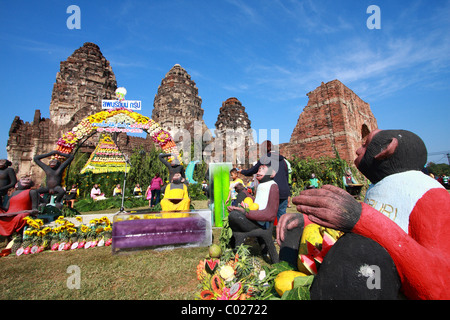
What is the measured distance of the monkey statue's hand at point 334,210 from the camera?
38.1 inches

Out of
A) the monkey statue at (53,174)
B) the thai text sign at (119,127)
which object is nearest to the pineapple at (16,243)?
the monkey statue at (53,174)

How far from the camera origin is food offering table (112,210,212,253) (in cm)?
382

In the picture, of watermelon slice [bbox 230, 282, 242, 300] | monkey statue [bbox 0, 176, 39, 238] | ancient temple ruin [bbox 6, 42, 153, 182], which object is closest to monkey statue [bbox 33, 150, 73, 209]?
monkey statue [bbox 0, 176, 39, 238]

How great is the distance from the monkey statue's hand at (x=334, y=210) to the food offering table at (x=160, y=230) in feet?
10.8

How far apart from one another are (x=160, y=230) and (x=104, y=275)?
1.16 meters

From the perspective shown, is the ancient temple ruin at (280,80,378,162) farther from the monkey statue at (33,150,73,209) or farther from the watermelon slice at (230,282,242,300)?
the monkey statue at (33,150,73,209)

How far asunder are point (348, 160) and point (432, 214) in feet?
41.4

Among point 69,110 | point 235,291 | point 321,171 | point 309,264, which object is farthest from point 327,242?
point 69,110

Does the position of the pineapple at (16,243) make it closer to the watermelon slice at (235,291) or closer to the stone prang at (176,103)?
the watermelon slice at (235,291)

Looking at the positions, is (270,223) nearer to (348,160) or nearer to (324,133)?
(348,160)

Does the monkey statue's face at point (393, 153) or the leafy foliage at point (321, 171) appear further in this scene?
the leafy foliage at point (321, 171)

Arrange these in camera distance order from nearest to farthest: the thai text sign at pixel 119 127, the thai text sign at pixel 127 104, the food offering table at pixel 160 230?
the food offering table at pixel 160 230 < the thai text sign at pixel 119 127 < the thai text sign at pixel 127 104
